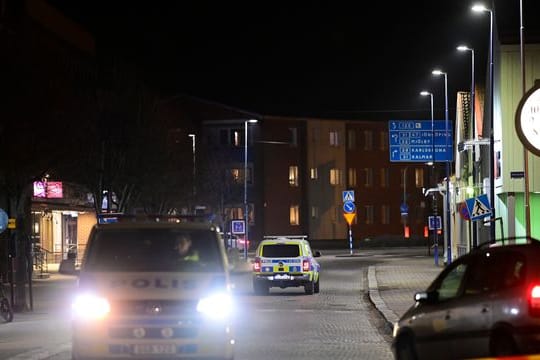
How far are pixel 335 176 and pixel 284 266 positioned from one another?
175 feet

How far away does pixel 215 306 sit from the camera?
11.4 m

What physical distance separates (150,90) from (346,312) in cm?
2774

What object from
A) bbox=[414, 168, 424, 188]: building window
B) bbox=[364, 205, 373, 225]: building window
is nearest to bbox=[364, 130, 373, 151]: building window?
bbox=[364, 205, 373, 225]: building window

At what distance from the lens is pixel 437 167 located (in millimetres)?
83875

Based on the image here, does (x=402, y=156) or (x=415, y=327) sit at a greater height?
(x=402, y=156)

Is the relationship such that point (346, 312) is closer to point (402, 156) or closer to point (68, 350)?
point (68, 350)

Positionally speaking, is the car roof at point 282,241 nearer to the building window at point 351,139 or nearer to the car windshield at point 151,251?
the car windshield at point 151,251

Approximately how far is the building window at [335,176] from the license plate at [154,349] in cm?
7284

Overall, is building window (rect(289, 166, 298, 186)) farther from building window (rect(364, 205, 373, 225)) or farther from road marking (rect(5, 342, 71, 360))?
road marking (rect(5, 342, 71, 360))

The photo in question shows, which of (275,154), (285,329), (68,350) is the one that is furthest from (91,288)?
(275,154)

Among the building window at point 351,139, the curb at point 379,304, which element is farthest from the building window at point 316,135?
the curb at point 379,304

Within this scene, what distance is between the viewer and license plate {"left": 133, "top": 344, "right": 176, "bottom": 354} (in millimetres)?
11195

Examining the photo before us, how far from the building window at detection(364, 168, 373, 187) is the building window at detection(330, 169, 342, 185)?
9.10 feet

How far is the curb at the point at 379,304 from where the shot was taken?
826 inches
